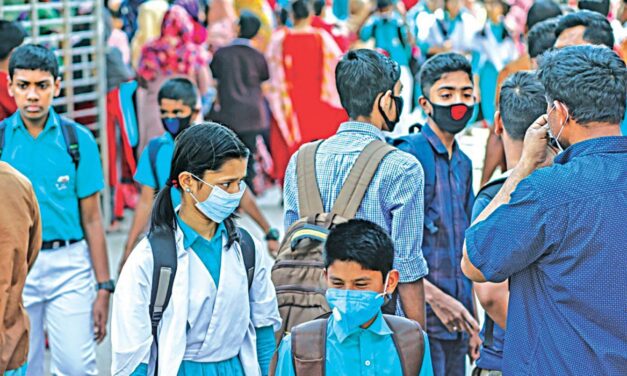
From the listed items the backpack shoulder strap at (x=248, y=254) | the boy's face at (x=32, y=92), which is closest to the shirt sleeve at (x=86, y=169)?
the boy's face at (x=32, y=92)

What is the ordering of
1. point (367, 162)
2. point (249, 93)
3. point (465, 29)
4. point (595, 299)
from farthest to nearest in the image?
point (465, 29)
point (249, 93)
point (367, 162)
point (595, 299)

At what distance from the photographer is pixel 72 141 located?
18.7 feet

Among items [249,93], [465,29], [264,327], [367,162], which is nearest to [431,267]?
[367,162]

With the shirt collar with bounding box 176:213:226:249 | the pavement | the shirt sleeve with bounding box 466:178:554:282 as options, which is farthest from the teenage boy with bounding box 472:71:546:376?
the pavement

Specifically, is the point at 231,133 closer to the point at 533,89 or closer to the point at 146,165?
the point at 533,89

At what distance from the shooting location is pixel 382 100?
15.3ft

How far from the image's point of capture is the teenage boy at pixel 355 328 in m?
3.63

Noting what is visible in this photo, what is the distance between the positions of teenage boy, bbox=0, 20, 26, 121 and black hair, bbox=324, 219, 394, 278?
129 inches

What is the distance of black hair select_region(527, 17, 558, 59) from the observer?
6.75 metres

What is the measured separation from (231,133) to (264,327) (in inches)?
28.3

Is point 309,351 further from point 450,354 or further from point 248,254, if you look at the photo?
point 450,354

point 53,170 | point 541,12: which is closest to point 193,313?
point 53,170

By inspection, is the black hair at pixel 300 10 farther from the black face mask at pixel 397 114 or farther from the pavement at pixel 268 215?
the black face mask at pixel 397 114

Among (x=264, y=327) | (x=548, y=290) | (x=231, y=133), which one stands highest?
(x=231, y=133)
